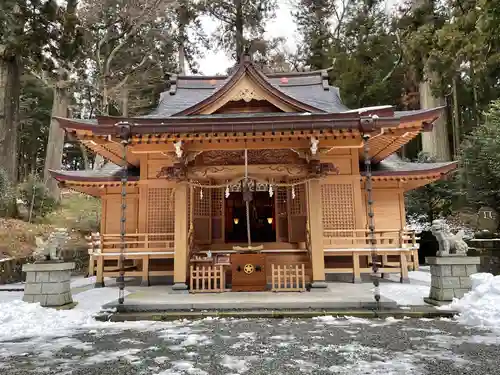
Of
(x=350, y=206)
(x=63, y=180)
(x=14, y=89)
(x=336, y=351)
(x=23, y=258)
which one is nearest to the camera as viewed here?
(x=336, y=351)

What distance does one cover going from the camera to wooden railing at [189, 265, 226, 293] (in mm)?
8516

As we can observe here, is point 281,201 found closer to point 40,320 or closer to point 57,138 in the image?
point 40,320

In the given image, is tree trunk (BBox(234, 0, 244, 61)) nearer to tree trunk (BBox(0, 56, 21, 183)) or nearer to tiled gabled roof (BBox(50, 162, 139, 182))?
tree trunk (BBox(0, 56, 21, 183))

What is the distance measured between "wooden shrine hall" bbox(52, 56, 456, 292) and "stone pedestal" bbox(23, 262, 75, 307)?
141 cm

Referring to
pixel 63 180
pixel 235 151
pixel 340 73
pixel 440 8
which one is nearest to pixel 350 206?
pixel 235 151

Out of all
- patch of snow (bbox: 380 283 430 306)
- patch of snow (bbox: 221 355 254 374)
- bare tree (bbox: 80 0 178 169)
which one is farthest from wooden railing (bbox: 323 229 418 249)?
bare tree (bbox: 80 0 178 169)

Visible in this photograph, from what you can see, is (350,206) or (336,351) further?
(350,206)

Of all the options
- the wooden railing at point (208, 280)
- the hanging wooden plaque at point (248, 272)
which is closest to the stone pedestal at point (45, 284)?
the wooden railing at point (208, 280)

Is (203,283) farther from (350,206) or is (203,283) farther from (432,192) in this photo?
(432,192)

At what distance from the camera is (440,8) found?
17.8m

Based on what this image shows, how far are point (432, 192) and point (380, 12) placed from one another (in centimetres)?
1426

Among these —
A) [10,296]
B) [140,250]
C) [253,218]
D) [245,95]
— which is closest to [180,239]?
[140,250]

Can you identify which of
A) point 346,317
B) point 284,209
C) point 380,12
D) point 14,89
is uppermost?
point 380,12

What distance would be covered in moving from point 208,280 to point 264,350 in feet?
13.4
